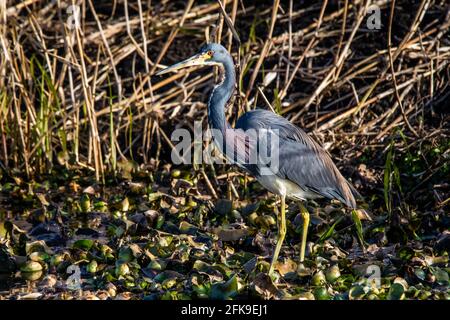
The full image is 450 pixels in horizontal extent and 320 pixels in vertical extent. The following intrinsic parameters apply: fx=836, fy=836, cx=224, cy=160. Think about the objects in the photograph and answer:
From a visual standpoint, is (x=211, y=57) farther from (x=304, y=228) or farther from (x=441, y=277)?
(x=441, y=277)

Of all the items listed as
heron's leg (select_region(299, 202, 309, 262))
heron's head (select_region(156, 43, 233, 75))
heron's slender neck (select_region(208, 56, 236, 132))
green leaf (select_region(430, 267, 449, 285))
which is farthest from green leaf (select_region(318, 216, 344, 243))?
heron's head (select_region(156, 43, 233, 75))

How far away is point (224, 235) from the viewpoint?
17.8ft

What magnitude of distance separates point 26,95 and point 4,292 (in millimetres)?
1868

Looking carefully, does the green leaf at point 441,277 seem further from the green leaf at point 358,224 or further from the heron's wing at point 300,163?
the heron's wing at point 300,163

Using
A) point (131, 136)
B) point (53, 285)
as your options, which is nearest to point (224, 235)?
point (53, 285)

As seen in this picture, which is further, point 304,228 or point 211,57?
point 304,228

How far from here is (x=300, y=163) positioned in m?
5.40

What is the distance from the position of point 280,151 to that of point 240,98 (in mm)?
676

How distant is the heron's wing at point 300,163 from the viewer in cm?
533

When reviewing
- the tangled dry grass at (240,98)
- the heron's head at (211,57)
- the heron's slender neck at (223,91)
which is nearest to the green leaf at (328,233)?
the tangled dry grass at (240,98)

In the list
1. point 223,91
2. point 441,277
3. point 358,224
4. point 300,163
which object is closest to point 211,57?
point 223,91

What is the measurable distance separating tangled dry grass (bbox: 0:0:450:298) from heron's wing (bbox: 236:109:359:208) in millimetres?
408

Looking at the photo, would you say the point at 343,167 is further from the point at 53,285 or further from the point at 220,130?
the point at 53,285

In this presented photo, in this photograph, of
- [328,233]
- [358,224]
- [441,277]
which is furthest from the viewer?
[328,233]
